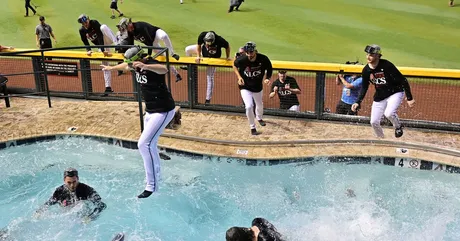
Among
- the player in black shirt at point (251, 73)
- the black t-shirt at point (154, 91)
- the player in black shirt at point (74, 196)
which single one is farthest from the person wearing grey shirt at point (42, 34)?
the black t-shirt at point (154, 91)

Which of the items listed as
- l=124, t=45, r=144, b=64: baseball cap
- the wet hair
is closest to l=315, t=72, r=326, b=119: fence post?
l=124, t=45, r=144, b=64: baseball cap

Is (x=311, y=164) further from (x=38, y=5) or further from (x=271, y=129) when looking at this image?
(x=38, y=5)

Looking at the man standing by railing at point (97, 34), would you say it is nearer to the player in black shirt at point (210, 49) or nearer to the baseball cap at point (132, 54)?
the player in black shirt at point (210, 49)

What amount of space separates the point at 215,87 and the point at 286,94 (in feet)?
5.82

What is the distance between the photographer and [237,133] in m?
9.93

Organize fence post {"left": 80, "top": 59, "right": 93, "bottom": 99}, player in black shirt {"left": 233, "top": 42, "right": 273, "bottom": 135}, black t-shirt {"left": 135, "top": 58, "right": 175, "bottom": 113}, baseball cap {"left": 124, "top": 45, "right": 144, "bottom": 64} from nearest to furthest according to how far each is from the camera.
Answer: baseball cap {"left": 124, "top": 45, "right": 144, "bottom": 64}, black t-shirt {"left": 135, "top": 58, "right": 175, "bottom": 113}, player in black shirt {"left": 233, "top": 42, "right": 273, "bottom": 135}, fence post {"left": 80, "top": 59, "right": 93, "bottom": 99}

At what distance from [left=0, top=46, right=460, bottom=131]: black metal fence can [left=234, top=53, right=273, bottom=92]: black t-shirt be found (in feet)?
2.68

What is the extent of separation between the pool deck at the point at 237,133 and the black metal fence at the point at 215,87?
249 mm

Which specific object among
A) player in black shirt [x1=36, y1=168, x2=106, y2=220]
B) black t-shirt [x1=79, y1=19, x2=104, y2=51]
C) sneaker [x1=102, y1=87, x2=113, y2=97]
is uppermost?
black t-shirt [x1=79, y1=19, x2=104, y2=51]

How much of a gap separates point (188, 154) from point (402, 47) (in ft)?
37.2

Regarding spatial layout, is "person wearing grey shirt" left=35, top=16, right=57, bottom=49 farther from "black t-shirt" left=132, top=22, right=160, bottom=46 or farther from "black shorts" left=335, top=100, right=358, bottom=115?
"black shorts" left=335, top=100, right=358, bottom=115

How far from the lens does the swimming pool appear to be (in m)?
7.25

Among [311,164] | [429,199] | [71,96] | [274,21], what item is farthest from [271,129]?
[274,21]

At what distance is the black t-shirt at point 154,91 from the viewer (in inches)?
269
